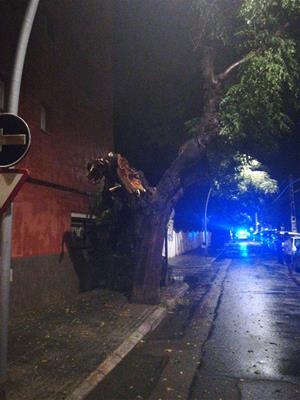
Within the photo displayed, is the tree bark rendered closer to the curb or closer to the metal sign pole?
the curb

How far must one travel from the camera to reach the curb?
17.6 ft

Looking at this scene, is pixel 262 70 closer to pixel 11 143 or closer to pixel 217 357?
pixel 217 357

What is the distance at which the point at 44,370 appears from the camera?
598cm

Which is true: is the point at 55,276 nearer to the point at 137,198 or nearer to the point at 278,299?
the point at 137,198

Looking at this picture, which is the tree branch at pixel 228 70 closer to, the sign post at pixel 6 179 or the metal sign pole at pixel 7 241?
the metal sign pole at pixel 7 241

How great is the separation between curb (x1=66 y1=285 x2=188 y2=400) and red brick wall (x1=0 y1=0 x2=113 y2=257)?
10.8 ft

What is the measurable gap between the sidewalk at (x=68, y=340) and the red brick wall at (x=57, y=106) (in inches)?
71.7

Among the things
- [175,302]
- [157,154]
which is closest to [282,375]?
[175,302]

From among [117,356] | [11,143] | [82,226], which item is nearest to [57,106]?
[82,226]

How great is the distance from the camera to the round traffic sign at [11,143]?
Result: 16.2 feet

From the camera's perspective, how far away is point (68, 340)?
24.9 ft

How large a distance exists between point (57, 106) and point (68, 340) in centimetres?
692

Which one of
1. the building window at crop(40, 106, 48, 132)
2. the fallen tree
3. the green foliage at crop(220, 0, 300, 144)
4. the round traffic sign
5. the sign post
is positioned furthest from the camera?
the building window at crop(40, 106, 48, 132)

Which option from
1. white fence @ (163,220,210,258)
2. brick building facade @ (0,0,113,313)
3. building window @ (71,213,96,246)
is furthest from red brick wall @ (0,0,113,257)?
white fence @ (163,220,210,258)
